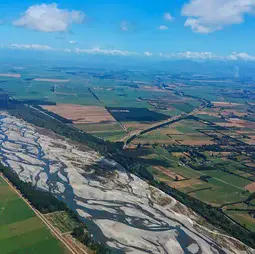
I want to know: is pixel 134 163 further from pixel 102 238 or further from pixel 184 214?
pixel 102 238

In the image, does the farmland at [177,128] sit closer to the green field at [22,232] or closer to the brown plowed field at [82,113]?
the brown plowed field at [82,113]

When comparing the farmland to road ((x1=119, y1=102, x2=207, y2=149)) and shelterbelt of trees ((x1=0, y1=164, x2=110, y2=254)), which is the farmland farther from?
shelterbelt of trees ((x1=0, y1=164, x2=110, y2=254))


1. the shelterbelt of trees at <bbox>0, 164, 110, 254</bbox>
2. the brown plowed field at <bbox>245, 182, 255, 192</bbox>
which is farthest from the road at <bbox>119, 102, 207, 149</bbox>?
the shelterbelt of trees at <bbox>0, 164, 110, 254</bbox>

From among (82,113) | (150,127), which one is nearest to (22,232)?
(150,127)

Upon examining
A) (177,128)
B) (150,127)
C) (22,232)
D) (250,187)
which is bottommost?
(250,187)

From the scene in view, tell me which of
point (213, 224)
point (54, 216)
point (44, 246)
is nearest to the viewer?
point (44, 246)

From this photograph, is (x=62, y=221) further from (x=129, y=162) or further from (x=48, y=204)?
(x=129, y=162)

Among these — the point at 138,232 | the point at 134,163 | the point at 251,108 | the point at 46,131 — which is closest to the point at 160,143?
the point at 134,163
